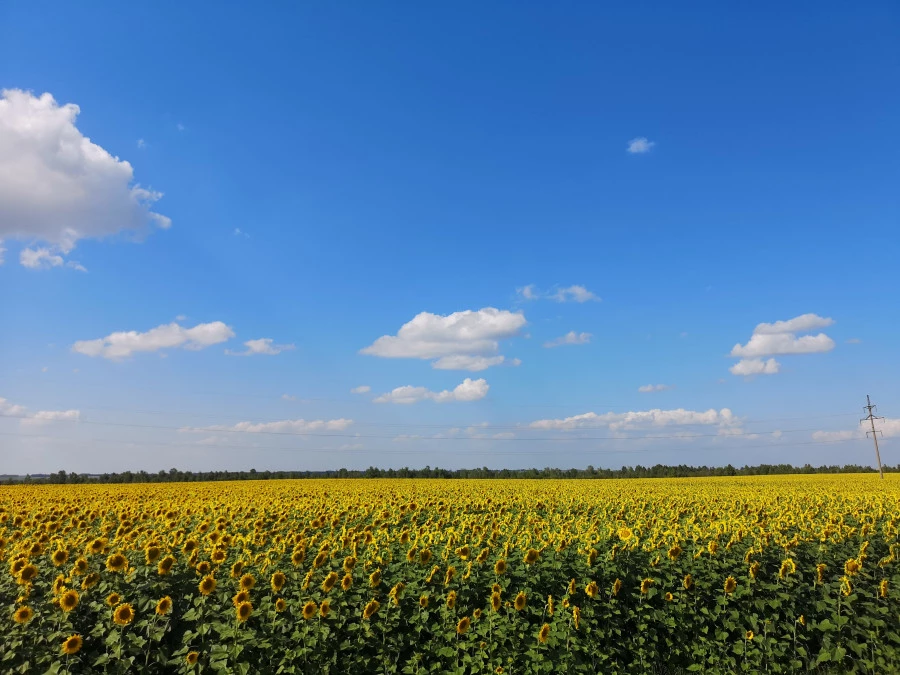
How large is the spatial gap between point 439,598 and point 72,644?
457 centimetres

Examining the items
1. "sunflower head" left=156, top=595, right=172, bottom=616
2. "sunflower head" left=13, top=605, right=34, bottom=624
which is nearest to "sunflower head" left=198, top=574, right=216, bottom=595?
"sunflower head" left=156, top=595, right=172, bottom=616

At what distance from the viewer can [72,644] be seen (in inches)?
251

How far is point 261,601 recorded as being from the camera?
25.0 feet

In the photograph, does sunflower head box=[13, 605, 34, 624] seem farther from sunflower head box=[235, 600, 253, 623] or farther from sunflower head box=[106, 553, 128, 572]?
sunflower head box=[235, 600, 253, 623]

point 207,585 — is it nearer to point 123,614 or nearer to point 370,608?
point 123,614

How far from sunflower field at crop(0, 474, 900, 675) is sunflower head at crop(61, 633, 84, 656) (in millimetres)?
134

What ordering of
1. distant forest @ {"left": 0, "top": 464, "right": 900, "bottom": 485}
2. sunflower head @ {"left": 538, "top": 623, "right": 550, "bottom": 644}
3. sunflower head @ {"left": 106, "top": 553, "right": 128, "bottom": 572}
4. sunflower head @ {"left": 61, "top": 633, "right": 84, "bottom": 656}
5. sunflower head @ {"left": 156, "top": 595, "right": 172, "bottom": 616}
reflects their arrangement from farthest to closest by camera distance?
1. distant forest @ {"left": 0, "top": 464, "right": 900, "bottom": 485}
2. sunflower head @ {"left": 106, "top": 553, "right": 128, "bottom": 572}
3. sunflower head @ {"left": 538, "top": 623, "right": 550, "bottom": 644}
4. sunflower head @ {"left": 156, "top": 595, "right": 172, "bottom": 616}
5. sunflower head @ {"left": 61, "top": 633, "right": 84, "bottom": 656}

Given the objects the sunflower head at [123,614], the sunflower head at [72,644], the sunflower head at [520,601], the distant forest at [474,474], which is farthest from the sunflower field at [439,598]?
the distant forest at [474,474]

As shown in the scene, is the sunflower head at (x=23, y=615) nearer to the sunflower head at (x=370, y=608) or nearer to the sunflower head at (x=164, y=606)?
the sunflower head at (x=164, y=606)

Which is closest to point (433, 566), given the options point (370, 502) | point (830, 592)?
point (830, 592)

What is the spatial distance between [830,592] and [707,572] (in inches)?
87.3

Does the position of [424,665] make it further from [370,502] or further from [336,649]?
[370,502]

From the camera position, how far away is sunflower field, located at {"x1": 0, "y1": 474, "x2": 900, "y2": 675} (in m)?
7.00

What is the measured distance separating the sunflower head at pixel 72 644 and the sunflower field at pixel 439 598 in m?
0.13
